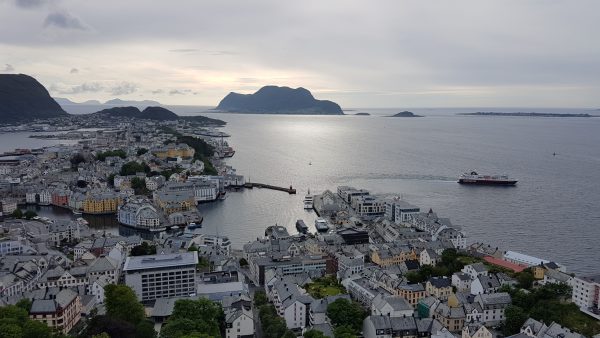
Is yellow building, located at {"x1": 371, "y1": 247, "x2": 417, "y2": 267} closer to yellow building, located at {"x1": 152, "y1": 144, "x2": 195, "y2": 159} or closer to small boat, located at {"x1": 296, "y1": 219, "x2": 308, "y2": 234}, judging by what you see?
small boat, located at {"x1": 296, "y1": 219, "x2": 308, "y2": 234}

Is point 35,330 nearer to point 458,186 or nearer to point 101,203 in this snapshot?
point 101,203

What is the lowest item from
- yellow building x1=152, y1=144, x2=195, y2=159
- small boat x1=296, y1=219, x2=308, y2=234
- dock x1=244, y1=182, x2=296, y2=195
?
small boat x1=296, y1=219, x2=308, y2=234

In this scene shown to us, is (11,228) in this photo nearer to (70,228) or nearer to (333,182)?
(70,228)

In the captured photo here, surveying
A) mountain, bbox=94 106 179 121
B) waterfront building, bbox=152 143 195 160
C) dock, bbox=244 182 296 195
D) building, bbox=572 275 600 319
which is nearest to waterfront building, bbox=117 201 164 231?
dock, bbox=244 182 296 195

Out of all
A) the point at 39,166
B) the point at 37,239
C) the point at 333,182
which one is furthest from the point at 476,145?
the point at 37,239

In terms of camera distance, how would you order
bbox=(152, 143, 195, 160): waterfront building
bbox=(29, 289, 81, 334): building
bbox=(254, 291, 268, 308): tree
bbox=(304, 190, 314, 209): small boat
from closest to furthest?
1. bbox=(29, 289, 81, 334): building
2. bbox=(254, 291, 268, 308): tree
3. bbox=(304, 190, 314, 209): small boat
4. bbox=(152, 143, 195, 160): waterfront building

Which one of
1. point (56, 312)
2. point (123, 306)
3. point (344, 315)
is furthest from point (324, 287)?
point (56, 312)
